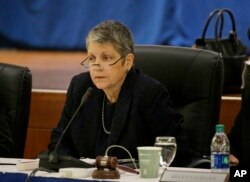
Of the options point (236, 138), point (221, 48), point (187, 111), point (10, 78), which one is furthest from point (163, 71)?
point (221, 48)

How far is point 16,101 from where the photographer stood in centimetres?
346

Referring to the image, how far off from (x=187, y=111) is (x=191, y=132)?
0.34 ft

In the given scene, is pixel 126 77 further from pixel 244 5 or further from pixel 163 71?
pixel 244 5

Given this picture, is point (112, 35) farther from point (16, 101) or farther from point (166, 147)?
point (16, 101)

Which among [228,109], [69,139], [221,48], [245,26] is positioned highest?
[245,26]

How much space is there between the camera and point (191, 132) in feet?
10.5

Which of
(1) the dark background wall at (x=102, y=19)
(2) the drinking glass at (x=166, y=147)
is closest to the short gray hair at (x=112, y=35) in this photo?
(2) the drinking glass at (x=166, y=147)

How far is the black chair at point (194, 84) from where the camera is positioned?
3199 mm

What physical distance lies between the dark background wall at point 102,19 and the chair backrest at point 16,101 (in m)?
3.45

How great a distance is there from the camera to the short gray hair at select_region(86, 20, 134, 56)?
2943mm

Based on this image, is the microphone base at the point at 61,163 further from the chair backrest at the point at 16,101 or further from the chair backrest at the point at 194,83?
the chair backrest at the point at 16,101

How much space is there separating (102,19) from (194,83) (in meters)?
4.33

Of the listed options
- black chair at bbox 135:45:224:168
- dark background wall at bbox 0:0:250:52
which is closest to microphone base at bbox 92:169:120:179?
black chair at bbox 135:45:224:168

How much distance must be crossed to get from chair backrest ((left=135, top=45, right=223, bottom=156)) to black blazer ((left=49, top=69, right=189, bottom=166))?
178 mm
